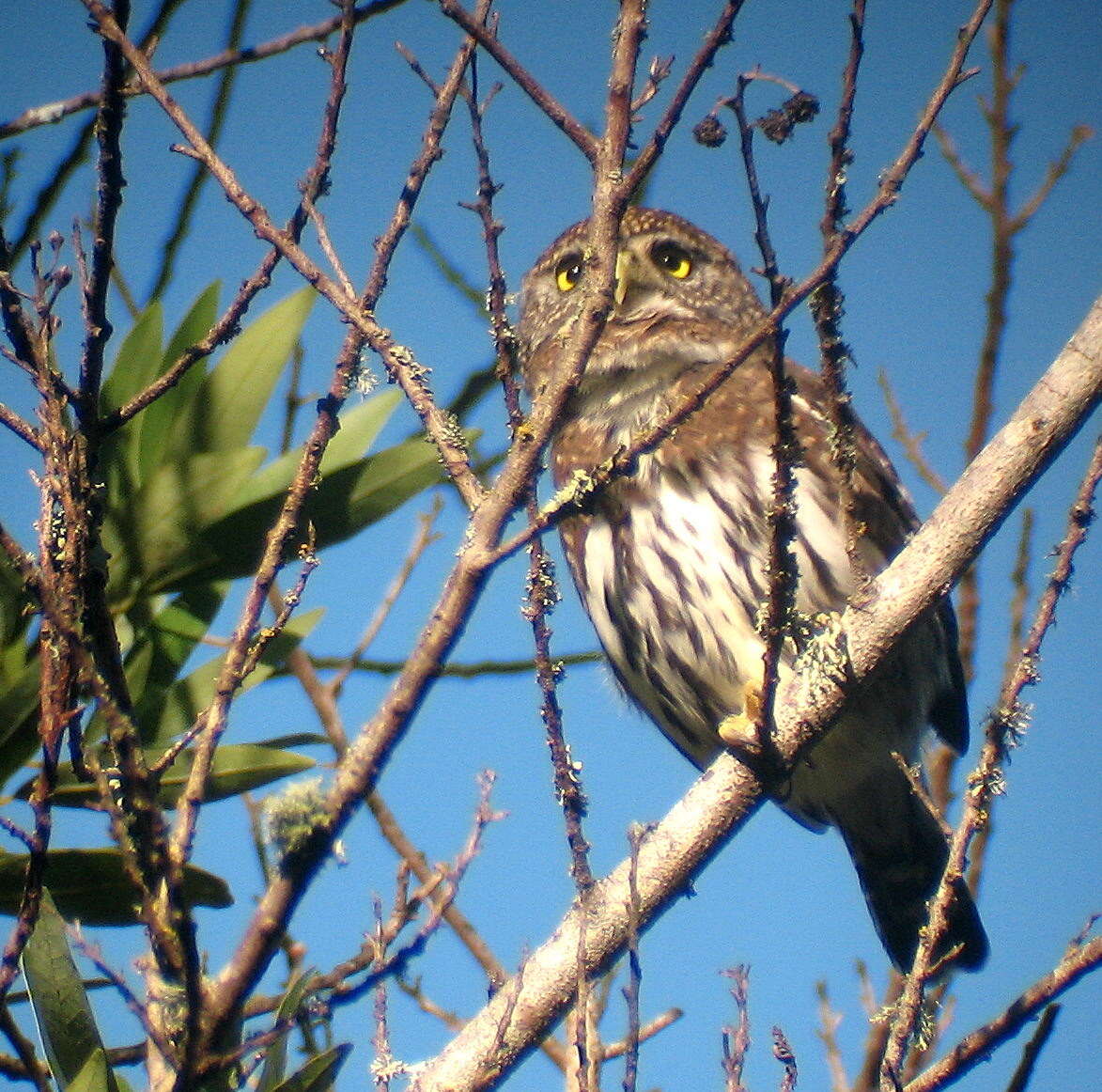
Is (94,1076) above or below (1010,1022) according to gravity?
above

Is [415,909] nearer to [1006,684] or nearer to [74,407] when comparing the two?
[74,407]

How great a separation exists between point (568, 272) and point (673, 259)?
36 centimetres

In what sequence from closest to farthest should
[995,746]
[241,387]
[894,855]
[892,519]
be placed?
[995,746] → [241,387] → [892,519] → [894,855]

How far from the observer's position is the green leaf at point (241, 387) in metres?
2.81

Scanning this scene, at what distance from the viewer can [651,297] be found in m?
4.38

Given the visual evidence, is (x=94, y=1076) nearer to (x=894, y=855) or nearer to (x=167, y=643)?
(x=167, y=643)

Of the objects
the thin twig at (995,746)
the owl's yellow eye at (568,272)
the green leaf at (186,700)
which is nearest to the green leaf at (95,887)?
the green leaf at (186,700)

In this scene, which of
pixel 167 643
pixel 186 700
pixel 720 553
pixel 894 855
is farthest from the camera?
pixel 894 855

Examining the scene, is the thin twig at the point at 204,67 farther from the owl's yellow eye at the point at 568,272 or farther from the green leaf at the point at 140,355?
the owl's yellow eye at the point at 568,272

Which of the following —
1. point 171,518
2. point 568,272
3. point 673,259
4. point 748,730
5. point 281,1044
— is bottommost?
point 281,1044

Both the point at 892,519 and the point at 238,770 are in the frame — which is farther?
the point at 892,519

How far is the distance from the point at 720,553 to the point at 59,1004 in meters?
2.04

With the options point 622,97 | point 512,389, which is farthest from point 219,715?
point 622,97

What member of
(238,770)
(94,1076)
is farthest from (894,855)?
(94,1076)
